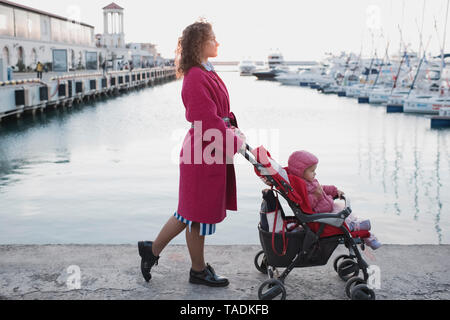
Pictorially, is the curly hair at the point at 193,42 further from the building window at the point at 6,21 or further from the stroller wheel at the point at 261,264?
the building window at the point at 6,21

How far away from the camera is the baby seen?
3.59m

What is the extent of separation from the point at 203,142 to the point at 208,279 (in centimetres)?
95

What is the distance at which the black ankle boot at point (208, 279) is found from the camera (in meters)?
3.69

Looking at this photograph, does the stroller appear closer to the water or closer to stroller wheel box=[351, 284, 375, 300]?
stroller wheel box=[351, 284, 375, 300]

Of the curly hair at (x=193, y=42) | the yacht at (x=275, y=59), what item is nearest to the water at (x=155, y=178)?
the curly hair at (x=193, y=42)

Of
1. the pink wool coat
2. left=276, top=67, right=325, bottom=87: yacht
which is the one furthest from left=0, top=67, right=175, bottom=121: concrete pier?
left=276, top=67, right=325, bottom=87: yacht

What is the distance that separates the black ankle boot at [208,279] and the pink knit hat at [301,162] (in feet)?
2.93

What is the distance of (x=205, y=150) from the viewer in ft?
11.5

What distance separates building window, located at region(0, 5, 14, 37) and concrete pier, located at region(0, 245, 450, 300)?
51306 mm

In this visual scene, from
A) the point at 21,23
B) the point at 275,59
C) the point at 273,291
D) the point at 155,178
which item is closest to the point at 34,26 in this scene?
the point at 21,23

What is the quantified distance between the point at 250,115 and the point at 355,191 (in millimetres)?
21833

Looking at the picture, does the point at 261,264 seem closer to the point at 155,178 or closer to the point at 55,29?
the point at 155,178
